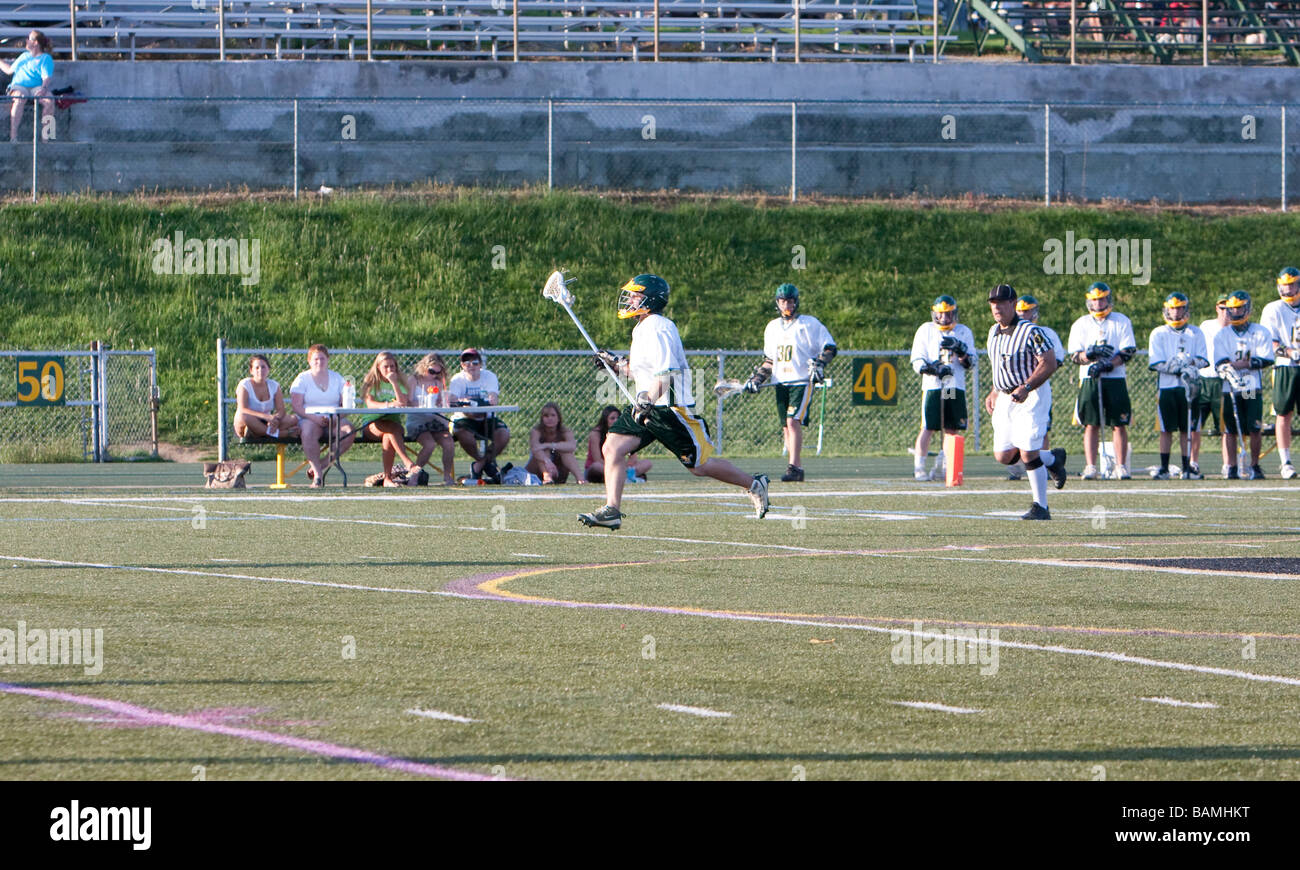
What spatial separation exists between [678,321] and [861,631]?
20.5 metres

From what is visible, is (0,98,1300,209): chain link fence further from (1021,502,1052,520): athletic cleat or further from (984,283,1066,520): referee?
(1021,502,1052,520): athletic cleat

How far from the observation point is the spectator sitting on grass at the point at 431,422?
1933 centimetres

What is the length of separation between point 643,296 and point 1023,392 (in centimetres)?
374

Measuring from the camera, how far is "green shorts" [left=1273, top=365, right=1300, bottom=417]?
19547mm

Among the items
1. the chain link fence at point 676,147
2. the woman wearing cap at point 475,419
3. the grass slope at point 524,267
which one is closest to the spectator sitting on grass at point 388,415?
the woman wearing cap at point 475,419

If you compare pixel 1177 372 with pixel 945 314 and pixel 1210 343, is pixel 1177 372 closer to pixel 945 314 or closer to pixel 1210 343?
pixel 1210 343

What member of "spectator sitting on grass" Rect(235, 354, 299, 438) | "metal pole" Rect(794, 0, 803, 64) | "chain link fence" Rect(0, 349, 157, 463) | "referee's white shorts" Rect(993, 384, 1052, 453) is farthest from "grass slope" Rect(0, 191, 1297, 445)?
"referee's white shorts" Rect(993, 384, 1052, 453)

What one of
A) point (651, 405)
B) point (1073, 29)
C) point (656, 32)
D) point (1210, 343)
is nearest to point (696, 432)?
point (651, 405)

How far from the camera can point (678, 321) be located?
28.7 meters

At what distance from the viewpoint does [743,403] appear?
1061 inches

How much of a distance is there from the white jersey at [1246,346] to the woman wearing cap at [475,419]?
310 inches

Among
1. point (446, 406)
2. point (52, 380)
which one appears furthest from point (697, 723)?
point (52, 380)

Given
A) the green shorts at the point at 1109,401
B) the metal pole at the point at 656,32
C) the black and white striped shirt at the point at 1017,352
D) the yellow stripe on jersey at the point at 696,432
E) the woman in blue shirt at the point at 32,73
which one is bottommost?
the yellow stripe on jersey at the point at 696,432

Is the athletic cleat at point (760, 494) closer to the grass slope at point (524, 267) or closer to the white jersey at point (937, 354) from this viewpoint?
the white jersey at point (937, 354)
